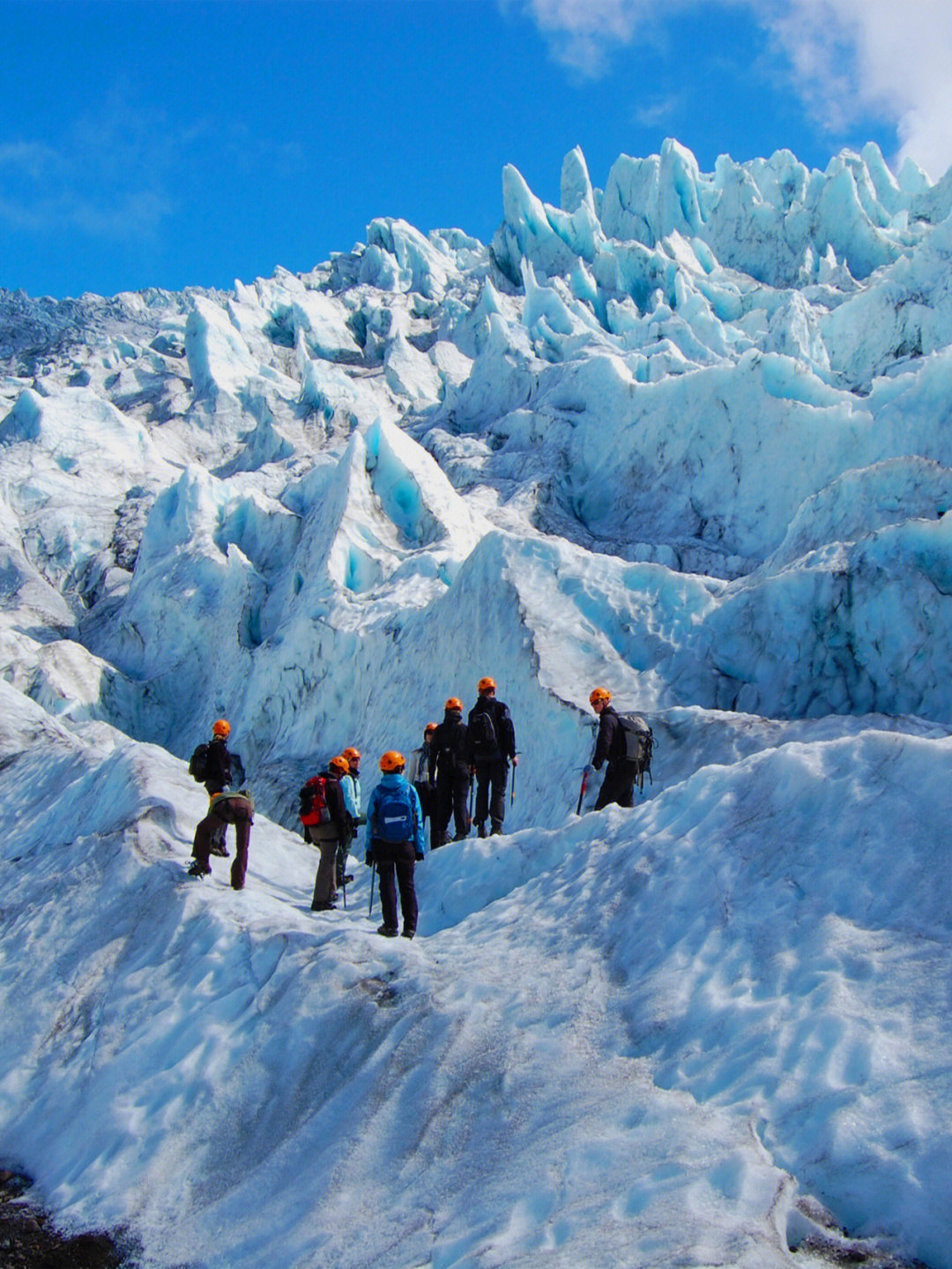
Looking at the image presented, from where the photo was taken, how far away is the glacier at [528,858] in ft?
11.3

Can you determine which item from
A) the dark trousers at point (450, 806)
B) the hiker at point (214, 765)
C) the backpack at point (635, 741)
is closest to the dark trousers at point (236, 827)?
the hiker at point (214, 765)

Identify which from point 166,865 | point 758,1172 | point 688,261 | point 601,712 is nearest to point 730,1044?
point 758,1172

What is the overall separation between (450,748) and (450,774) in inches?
10.3

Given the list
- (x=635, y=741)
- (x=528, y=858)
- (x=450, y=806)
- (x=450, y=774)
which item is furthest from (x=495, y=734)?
(x=528, y=858)

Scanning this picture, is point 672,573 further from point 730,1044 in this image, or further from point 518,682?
point 730,1044

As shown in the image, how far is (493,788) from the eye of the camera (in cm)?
795

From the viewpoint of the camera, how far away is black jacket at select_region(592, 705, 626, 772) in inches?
274

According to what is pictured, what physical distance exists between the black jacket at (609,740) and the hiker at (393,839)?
1767 millimetres

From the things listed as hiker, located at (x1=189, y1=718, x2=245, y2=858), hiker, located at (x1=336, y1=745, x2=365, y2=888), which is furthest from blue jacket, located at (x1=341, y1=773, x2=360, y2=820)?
hiker, located at (x1=189, y1=718, x2=245, y2=858)

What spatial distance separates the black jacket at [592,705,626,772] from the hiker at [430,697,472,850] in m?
1.24

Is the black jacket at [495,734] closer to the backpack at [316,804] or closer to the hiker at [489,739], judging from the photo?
the hiker at [489,739]

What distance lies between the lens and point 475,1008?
4527 mm

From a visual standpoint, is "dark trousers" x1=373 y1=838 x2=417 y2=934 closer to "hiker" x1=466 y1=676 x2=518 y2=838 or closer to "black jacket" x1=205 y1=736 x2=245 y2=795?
"black jacket" x1=205 y1=736 x2=245 y2=795

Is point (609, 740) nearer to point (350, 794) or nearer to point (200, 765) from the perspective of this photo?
point (350, 794)
